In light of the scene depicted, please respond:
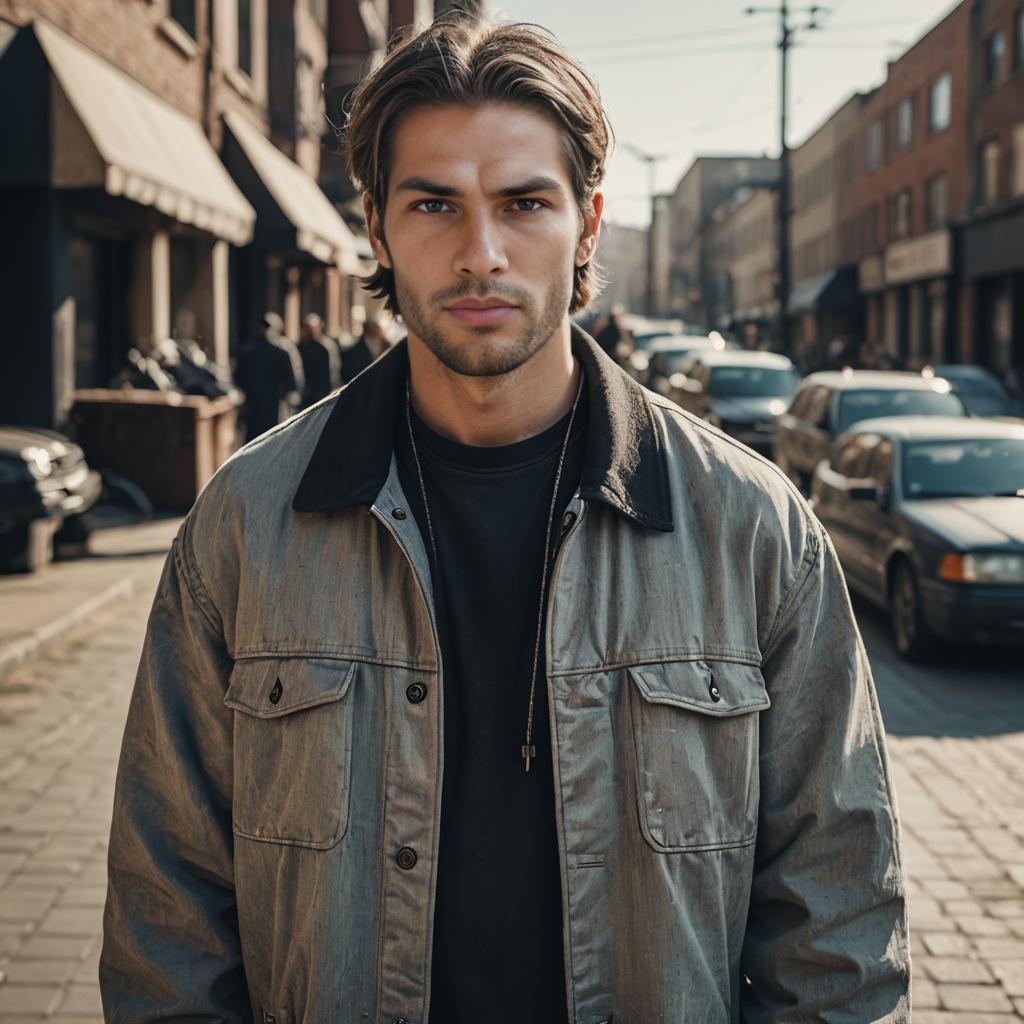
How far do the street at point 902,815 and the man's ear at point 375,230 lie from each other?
2.59 m

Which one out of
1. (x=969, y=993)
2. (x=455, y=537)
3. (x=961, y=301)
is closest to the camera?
(x=455, y=537)

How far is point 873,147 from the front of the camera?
51281 millimetres

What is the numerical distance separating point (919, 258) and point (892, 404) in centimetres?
2952

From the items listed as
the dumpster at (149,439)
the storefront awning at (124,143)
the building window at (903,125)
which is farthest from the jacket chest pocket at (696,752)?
the building window at (903,125)

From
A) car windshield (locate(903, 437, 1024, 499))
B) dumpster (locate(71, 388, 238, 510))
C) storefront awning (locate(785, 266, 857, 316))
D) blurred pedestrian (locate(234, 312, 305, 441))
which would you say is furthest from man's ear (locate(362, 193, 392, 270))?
storefront awning (locate(785, 266, 857, 316))

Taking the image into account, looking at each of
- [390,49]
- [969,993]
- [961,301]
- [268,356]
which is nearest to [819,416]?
[268,356]

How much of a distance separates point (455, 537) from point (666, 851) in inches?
21.5

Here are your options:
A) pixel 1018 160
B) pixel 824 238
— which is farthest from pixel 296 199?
pixel 824 238

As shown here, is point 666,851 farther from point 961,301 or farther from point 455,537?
point 961,301

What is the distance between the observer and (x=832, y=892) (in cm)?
209

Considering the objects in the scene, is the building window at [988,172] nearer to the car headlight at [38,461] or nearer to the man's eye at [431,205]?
the car headlight at [38,461]

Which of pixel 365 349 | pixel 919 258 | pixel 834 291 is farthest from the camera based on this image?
pixel 834 291

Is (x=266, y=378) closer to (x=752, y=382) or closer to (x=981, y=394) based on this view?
(x=752, y=382)

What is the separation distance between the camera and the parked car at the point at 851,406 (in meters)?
14.7
